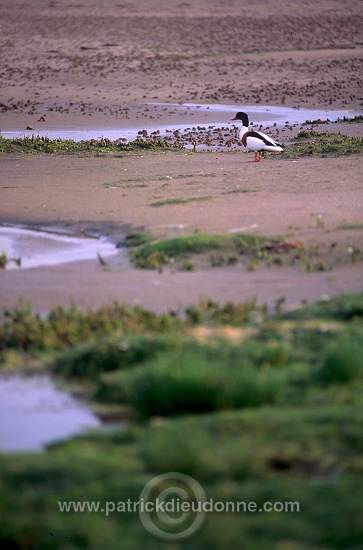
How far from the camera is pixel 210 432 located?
5348mm

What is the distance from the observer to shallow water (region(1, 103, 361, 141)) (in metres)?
25.9

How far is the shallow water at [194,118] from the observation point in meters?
25.9

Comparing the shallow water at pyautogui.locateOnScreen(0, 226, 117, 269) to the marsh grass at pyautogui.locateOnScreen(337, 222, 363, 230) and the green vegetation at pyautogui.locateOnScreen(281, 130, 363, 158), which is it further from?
the green vegetation at pyautogui.locateOnScreen(281, 130, 363, 158)

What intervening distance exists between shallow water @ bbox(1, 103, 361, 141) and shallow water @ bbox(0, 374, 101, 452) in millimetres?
18109

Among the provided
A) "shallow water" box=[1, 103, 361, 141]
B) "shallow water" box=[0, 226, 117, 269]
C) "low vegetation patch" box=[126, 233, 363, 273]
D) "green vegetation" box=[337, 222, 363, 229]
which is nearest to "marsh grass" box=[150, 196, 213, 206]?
"shallow water" box=[0, 226, 117, 269]

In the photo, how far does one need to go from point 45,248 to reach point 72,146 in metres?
10.3

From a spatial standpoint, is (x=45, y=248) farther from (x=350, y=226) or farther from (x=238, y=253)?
(x=350, y=226)

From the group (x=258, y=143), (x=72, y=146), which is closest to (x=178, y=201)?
(x=258, y=143)

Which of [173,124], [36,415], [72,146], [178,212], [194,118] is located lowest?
[36,415]

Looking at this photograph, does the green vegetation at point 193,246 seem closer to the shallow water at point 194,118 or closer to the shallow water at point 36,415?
the shallow water at point 36,415

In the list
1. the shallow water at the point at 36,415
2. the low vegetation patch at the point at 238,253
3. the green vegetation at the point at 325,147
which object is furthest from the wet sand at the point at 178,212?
the shallow water at the point at 36,415

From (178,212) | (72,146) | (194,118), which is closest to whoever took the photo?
(178,212)

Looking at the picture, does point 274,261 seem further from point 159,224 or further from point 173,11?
point 173,11

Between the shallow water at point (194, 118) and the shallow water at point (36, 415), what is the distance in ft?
59.4
